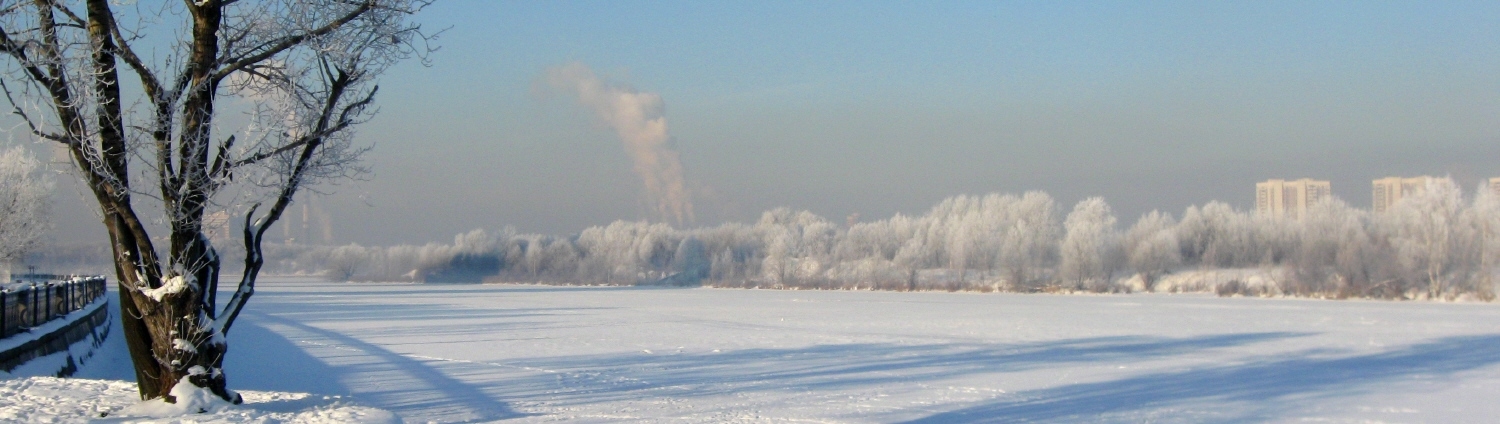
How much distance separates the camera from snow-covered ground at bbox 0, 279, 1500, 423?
1098cm

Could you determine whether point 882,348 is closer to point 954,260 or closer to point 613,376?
point 613,376

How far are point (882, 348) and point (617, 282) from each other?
7426 centimetres

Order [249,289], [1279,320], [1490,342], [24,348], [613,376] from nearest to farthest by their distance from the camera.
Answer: [249,289], [24,348], [613,376], [1490,342], [1279,320]

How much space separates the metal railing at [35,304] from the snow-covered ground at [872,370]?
1143mm

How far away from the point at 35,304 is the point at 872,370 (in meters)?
12.3

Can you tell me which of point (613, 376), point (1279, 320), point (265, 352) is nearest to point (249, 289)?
point (613, 376)

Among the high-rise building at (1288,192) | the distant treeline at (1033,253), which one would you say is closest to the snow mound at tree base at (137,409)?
the distant treeline at (1033,253)

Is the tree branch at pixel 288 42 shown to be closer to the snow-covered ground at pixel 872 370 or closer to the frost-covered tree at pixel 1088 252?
the snow-covered ground at pixel 872 370

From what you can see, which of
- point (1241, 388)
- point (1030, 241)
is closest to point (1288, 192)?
point (1030, 241)

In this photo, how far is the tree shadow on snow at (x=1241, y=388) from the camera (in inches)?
428

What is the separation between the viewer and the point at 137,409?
6.60 meters

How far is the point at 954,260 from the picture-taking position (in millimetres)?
72688

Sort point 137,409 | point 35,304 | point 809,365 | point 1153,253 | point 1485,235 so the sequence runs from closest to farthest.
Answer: point 137,409
point 809,365
point 35,304
point 1485,235
point 1153,253

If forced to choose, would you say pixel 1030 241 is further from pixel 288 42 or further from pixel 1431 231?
pixel 288 42
